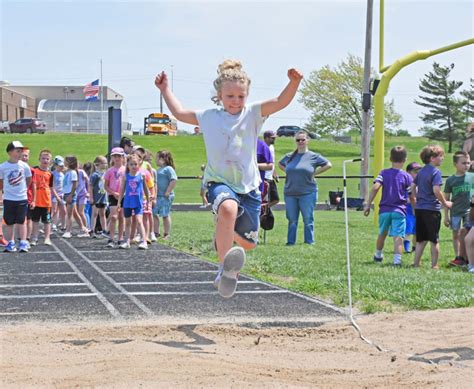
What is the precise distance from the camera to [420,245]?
11266 millimetres

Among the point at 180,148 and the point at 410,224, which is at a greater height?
the point at 180,148

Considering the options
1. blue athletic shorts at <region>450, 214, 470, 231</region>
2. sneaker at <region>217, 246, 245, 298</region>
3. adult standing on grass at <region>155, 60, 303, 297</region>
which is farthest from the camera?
blue athletic shorts at <region>450, 214, 470, 231</region>

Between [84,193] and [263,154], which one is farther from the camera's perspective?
[84,193]

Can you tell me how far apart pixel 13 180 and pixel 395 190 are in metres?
6.03

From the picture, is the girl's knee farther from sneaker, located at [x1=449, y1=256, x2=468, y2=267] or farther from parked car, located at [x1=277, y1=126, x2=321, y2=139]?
parked car, located at [x1=277, y1=126, x2=321, y2=139]

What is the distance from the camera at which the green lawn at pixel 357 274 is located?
7996 millimetres

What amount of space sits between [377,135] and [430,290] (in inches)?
469

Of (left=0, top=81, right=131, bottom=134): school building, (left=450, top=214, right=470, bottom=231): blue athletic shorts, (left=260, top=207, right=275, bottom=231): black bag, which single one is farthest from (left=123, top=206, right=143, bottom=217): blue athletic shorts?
(left=0, top=81, right=131, bottom=134): school building

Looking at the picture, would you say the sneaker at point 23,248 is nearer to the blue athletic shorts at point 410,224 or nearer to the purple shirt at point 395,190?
the purple shirt at point 395,190

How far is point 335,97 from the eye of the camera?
232 ft

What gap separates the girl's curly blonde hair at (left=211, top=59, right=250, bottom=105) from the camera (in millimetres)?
6434

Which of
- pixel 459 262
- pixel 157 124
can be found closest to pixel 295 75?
pixel 459 262

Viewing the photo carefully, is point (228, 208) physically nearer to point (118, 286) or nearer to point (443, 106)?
point (118, 286)

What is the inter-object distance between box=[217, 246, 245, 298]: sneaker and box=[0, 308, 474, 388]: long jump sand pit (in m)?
0.38
